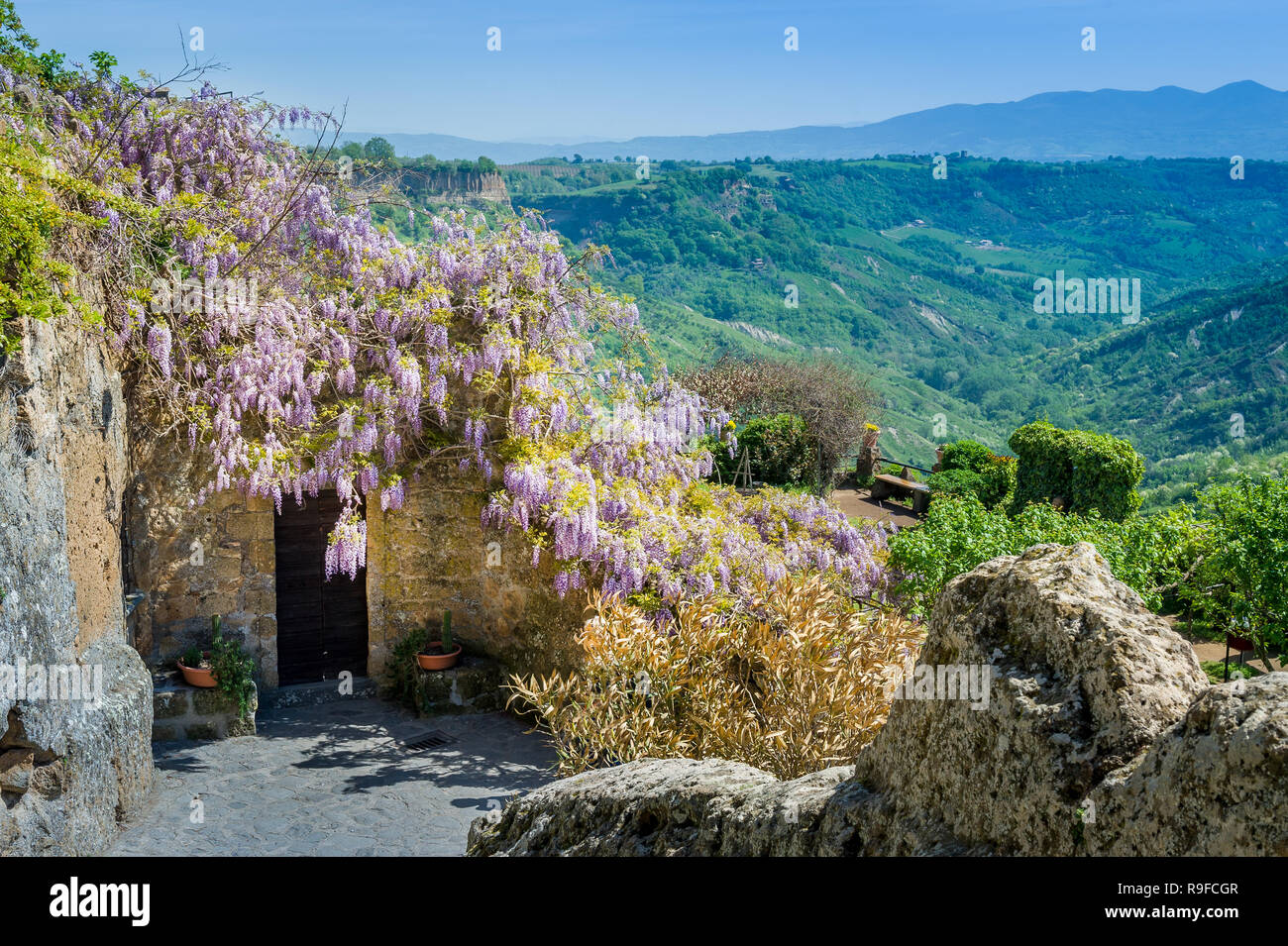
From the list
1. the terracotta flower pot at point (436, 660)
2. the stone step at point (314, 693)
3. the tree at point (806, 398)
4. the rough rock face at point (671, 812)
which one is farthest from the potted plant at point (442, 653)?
the tree at point (806, 398)

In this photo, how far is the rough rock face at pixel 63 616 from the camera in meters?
5.97

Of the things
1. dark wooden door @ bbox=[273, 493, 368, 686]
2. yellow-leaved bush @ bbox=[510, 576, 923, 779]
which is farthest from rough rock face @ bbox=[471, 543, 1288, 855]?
dark wooden door @ bbox=[273, 493, 368, 686]

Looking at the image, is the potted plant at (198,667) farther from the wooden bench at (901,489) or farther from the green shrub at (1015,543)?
the wooden bench at (901,489)

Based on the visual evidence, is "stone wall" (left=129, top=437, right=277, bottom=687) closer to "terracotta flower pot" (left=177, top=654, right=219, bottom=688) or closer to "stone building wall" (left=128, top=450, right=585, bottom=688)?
"stone building wall" (left=128, top=450, right=585, bottom=688)

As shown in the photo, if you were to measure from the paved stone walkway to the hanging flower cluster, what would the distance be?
4.96 ft

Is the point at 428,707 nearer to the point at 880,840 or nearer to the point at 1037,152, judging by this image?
the point at 880,840

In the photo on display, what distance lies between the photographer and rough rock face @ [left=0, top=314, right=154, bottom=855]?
597cm

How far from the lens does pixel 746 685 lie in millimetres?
5367

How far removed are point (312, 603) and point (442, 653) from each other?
1.38 metres

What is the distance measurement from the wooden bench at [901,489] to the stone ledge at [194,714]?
569 inches

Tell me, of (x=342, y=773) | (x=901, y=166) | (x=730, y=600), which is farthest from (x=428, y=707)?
(x=901, y=166)
